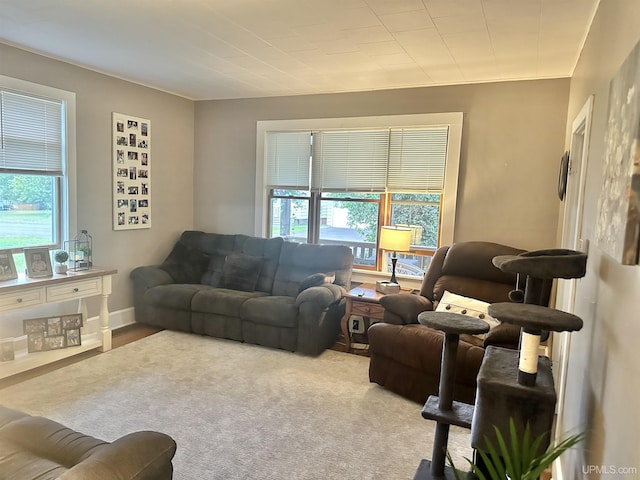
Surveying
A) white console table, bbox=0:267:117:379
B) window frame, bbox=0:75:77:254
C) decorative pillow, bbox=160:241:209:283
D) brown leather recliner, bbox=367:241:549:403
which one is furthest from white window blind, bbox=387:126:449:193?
window frame, bbox=0:75:77:254

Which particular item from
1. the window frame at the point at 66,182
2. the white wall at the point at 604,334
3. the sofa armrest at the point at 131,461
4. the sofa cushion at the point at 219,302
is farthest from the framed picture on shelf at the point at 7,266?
the white wall at the point at 604,334

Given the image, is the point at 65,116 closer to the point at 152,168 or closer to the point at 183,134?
the point at 152,168

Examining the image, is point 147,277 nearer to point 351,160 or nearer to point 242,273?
point 242,273

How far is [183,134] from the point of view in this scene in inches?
205

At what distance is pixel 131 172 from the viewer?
454 cm

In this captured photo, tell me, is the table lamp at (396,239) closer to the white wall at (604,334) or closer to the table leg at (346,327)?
the table leg at (346,327)

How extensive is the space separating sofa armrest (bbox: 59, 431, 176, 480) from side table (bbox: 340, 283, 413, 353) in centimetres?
259

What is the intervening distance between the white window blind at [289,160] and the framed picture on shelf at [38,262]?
2352 millimetres

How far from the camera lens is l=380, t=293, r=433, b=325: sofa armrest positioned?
3.38 meters

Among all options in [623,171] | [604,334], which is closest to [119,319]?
[604,334]

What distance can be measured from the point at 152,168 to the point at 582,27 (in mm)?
4093

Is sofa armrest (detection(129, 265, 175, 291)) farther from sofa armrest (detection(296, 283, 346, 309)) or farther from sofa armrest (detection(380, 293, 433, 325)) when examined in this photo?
sofa armrest (detection(380, 293, 433, 325))

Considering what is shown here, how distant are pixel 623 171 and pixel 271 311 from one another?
3175 mm

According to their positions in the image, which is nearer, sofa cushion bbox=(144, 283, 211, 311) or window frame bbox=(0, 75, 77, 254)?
window frame bbox=(0, 75, 77, 254)
